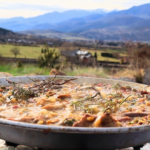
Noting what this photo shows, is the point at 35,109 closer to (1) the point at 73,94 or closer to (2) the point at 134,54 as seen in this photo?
(1) the point at 73,94

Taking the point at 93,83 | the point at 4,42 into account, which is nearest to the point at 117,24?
the point at 4,42

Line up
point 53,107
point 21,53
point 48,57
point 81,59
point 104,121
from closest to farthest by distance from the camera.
→ point 104,121, point 53,107, point 48,57, point 81,59, point 21,53

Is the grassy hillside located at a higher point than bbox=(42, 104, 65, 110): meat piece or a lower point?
higher

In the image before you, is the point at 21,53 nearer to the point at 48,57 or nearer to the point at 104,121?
the point at 48,57

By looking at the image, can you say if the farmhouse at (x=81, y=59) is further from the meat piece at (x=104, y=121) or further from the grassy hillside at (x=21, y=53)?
the meat piece at (x=104, y=121)

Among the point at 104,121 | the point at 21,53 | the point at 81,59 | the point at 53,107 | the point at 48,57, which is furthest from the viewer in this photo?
the point at 21,53

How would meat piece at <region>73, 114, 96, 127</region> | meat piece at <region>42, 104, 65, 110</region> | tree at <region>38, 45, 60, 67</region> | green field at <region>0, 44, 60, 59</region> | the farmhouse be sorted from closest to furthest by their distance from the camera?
meat piece at <region>73, 114, 96, 127</region>
meat piece at <region>42, 104, 65, 110</region>
tree at <region>38, 45, 60, 67</region>
the farmhouse
green field at <region>0, 44, 60, 59</region>

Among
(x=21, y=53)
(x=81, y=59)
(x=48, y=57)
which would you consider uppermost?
(x=21, y=53)

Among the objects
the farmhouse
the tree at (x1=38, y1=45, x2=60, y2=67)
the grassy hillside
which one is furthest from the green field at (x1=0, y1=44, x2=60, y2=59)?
the farmhouse

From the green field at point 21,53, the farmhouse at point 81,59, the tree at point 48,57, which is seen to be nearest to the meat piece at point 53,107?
the tree at point 48,57

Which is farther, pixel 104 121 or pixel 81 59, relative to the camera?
pixel 81 59

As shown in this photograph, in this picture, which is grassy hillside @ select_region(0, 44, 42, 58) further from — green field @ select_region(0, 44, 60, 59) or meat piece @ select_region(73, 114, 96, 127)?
meat piece @ select_region(73, 114, 96, 127)

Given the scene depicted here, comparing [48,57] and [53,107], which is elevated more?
[48,57]

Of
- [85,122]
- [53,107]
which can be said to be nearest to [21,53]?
[53,107]
